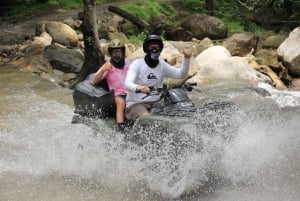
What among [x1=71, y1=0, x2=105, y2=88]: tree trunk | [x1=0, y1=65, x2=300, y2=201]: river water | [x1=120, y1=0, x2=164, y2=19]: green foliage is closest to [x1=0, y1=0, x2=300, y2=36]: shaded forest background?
[x1=120, y1=0, x2=164, y2=19]: green foliage

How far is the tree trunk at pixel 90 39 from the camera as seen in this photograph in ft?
40.3

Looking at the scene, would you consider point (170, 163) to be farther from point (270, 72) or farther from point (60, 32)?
point (60, 32)

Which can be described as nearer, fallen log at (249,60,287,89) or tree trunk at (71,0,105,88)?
tree trunk at (71,0,105,88)

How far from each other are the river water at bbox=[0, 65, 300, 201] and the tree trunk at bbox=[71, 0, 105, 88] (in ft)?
15.7

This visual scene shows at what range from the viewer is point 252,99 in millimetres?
11484

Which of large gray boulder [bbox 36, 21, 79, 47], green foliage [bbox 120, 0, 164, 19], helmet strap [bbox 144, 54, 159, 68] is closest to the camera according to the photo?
helmet strap [bbox 144, 54, 159, 68]

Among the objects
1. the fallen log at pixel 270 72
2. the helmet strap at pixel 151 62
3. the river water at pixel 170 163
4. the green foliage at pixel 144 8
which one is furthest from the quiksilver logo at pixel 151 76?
the green foliage at pixel 144 8

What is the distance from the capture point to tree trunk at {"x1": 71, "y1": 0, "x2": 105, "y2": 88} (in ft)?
40.3

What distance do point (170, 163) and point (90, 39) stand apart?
751 cm

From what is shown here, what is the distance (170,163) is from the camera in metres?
5.50

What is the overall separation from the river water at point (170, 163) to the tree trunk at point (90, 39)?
15.7 ft

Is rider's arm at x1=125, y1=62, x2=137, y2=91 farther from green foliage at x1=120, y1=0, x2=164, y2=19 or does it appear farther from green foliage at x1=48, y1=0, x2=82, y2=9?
green foliage at x1=48, y1=0, x2=82, y2=9

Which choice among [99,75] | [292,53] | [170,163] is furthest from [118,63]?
[292,53]

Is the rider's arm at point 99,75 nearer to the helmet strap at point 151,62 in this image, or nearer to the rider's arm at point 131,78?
the rider's arm at point 131,78
